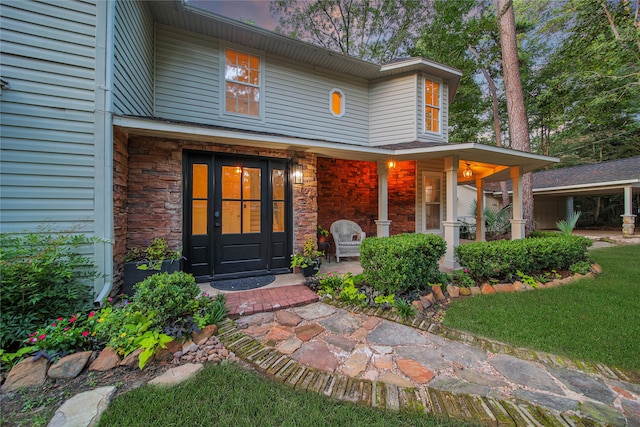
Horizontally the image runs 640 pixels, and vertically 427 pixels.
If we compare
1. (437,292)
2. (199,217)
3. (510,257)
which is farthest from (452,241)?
(199,217)

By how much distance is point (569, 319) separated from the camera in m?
2.90

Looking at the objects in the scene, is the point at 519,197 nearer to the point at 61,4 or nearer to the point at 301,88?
the point at 301,88

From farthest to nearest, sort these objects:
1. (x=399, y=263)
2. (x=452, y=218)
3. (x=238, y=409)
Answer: (x=452, y=218) → (x=399, y=263) → (x=238, y=409)

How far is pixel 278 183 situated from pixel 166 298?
278cm

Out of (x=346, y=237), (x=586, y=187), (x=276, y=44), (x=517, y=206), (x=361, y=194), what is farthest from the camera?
(x=586, y=187)

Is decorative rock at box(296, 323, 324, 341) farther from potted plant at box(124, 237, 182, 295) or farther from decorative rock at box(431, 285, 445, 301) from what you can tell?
potted plant at box(124, 237, 182, 295)

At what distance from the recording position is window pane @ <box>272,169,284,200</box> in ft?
15.0

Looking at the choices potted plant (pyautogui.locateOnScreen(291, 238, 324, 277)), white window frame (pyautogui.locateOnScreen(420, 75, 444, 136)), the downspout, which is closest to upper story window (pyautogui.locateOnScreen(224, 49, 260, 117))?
the downspout

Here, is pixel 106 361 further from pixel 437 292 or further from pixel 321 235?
pixel 321 235

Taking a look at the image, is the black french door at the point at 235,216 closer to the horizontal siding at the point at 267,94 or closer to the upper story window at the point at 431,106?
the horizontal siding at the point at 267,94

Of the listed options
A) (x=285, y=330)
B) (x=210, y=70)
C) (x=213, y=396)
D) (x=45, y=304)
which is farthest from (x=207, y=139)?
(x=213, y=396)

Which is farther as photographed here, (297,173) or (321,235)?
(321,235)

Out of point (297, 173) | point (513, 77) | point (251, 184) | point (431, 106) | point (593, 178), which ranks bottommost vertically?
point (251, 184)

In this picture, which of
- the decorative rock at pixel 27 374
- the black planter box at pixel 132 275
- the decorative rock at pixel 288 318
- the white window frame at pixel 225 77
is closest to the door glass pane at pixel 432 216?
the white window frame at pixel 225 77
